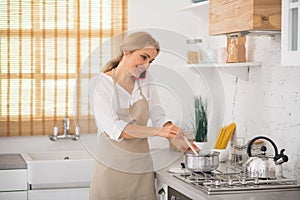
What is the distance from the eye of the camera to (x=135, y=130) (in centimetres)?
319

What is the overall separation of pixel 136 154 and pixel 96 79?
1.34 ft

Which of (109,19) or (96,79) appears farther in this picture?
(109,19)

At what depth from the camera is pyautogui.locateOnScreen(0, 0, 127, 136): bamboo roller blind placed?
456 cm

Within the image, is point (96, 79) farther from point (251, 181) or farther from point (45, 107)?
point (45, 107)

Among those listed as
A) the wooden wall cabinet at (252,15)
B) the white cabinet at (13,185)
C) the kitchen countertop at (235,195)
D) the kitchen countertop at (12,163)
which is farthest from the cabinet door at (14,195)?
the wooden wall cabinet at (252,15)

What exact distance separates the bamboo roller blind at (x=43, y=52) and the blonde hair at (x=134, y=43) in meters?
1.46

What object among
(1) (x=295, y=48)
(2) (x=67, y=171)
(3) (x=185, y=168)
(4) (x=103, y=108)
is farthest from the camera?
(2) (x=67, y=171)

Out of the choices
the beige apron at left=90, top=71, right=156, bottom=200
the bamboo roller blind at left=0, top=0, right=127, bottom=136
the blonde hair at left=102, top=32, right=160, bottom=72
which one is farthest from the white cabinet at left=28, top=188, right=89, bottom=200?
the blonde hair at left=102, top=32, right=160, bottom=72

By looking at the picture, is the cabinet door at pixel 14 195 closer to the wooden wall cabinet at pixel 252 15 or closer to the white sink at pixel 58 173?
the white sink at pixel 58 173

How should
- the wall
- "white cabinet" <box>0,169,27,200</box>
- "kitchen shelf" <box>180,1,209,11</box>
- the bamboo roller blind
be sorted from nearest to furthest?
the wall
"white cabinet" <box>0,169,27,200</box>
"kitchen shelf" <box>180,1,209,11</box>
the bamboo roller blind

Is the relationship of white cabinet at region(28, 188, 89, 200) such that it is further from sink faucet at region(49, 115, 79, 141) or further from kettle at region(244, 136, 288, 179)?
kettle at region(244, 136, 288, 179)

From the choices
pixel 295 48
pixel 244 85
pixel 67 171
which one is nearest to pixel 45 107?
pixel 67 171

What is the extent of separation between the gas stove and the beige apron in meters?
0.21

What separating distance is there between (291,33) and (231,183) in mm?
749
